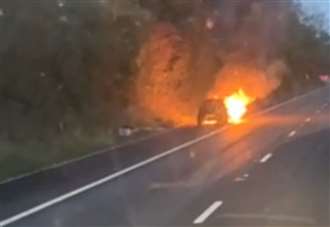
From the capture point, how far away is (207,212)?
1364 cm

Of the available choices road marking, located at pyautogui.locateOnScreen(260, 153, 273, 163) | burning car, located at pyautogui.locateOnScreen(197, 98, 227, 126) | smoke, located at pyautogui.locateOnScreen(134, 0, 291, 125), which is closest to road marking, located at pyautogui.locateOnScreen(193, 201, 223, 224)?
road marking, located at pyautogui.locateOnScreen(260, 153, 273, 163)

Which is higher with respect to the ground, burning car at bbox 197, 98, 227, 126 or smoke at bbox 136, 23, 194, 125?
smoke at bbox 136, 23, 194, 125

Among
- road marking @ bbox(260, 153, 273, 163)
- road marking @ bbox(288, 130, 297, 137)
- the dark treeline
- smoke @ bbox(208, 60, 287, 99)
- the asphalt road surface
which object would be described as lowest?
smoke @ bbox(208, 60, 287, 99)

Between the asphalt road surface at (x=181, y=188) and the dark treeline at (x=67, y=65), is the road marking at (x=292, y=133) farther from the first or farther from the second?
the dark treeline at (x=67, y=65)

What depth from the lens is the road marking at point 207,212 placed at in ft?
42.0

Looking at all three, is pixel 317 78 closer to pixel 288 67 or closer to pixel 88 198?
pixel 288 67

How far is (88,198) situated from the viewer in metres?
15.4

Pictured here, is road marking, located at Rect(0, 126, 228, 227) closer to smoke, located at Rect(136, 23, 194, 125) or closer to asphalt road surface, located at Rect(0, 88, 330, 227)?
asphalt road surface, located at Rect(0, 88, 330, 227)

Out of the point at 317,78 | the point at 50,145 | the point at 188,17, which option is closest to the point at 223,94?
the point at 188,17

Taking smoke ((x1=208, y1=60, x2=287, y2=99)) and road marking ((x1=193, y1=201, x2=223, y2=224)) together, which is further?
smoke ((x1=208, y1=60, x2=287, y2=99))

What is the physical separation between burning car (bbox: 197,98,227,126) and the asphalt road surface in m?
13.9

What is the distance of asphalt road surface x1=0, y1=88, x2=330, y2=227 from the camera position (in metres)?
13.1

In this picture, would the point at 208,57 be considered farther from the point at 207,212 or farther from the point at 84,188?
the point at 207,212

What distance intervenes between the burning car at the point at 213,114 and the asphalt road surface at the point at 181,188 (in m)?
13.9
